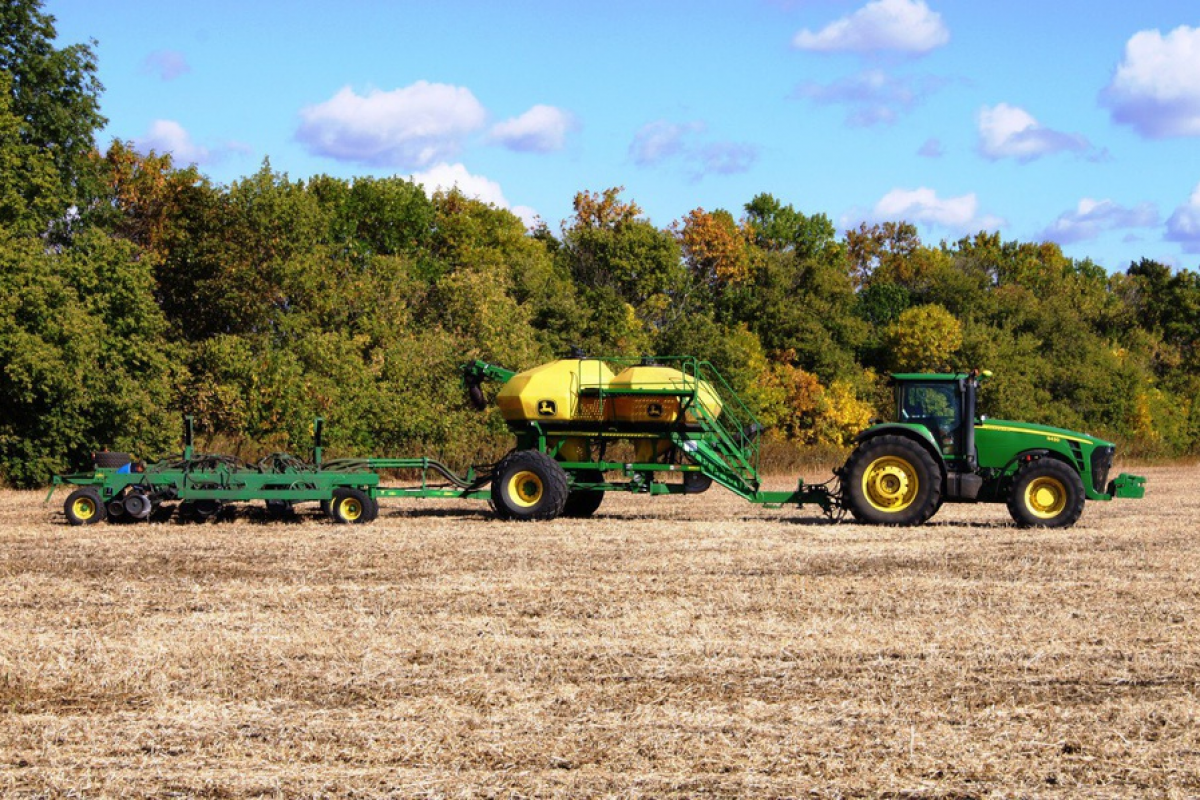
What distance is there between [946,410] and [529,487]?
627 cm

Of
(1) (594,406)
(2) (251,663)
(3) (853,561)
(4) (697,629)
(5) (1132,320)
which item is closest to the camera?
(2) (251,663)

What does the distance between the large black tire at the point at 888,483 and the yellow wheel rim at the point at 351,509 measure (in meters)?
7.08

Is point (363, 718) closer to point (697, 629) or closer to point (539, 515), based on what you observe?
point (697, 629)

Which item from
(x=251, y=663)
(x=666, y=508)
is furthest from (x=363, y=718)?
Result: (x=666, y=508)

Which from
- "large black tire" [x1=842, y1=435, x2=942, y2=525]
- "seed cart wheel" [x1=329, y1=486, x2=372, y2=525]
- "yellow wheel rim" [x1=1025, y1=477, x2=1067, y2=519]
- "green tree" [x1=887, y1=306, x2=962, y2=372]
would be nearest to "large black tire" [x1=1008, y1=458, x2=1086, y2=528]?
"yellow wheel rim" [x1=1025, y1=477, x2=1067, y2=519]

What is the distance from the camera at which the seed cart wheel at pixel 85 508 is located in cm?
2006

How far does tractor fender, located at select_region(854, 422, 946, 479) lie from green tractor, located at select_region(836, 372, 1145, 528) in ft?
0.05

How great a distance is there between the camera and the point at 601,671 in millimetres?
9297

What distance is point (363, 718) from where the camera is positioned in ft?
26.3

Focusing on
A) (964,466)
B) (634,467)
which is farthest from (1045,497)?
(634,467)

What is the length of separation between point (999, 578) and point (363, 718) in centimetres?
779

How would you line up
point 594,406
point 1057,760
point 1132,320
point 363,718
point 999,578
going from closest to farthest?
point 1057,760, point 363,718, point 999,578, point 594,406, point 1132,320

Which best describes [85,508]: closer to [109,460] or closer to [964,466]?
[109,460]

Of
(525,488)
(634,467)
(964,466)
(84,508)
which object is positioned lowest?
(84,508)
